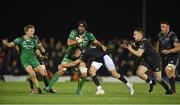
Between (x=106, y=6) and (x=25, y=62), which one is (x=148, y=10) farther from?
(x=25, y=62)

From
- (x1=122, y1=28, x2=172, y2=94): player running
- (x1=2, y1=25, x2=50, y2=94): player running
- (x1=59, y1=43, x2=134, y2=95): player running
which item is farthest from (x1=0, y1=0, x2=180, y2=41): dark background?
(x1=59, y1=43, x2=134, y2=95): player running

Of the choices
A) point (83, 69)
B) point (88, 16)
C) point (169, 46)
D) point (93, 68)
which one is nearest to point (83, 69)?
point (83, 69)

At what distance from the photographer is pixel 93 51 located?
20.0 m

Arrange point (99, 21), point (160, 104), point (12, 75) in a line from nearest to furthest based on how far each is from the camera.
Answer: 1. point (160, 104)
2. point (12, 75)
3. point (99, 21)

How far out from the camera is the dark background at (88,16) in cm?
3931

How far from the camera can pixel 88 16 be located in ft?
132

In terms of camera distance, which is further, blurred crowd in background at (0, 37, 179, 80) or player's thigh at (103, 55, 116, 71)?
blurred crowd in background at (0, 37, 179, 80)

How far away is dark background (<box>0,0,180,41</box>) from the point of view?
3931 cm

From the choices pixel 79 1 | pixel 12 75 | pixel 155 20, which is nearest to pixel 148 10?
pixel 155 20

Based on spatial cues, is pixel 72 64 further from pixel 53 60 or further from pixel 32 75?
pixel 53 60

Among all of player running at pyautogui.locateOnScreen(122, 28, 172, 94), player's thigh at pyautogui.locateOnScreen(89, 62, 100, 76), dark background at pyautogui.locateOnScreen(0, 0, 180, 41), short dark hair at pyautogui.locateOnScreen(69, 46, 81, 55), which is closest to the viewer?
player running at pyautogui.locateOnScreen(122, 28, 172, 94)

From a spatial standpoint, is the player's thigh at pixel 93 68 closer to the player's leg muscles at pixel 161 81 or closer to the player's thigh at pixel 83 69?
the player's thigh at pixel 83 69

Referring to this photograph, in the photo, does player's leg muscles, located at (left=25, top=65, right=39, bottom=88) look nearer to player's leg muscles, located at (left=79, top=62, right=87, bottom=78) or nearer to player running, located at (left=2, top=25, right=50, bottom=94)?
player running, located at (left=2, top=25, right=50, bottom=94)

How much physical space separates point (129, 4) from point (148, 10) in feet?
4.23
